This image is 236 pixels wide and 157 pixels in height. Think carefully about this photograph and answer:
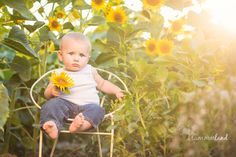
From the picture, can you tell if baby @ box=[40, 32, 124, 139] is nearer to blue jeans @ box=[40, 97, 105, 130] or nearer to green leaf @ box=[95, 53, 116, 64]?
blue jeans @ box=[40, 97, 105, 130]

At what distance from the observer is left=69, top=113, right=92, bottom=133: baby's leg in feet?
7.68

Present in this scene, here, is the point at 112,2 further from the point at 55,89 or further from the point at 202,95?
the point at 202,95

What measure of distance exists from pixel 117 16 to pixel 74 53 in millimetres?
523

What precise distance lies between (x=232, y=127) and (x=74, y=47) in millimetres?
740

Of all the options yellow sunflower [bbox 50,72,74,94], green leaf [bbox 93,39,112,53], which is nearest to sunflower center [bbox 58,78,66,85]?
yellow sunflower [bbox 50,72,74,94]

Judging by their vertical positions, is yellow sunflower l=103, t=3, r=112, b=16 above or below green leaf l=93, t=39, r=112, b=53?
above

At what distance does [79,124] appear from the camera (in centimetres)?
235

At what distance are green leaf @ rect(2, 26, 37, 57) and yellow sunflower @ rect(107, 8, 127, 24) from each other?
1.44 ft

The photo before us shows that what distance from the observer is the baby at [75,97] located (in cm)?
237

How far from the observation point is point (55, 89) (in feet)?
8.08

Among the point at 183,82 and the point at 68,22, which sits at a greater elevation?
the point at 68,22

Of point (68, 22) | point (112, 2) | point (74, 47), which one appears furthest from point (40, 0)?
point (74, 47)

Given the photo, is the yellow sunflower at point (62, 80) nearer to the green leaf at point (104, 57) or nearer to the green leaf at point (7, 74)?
the green leaf at point (104, 57)

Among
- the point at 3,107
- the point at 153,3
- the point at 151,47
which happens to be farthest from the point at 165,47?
the point at 3,107
